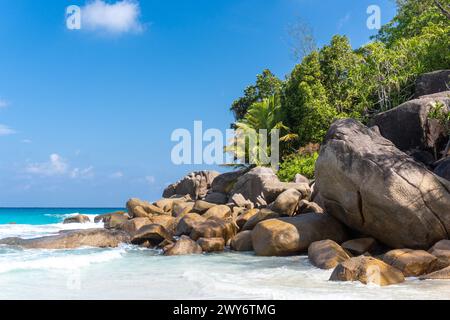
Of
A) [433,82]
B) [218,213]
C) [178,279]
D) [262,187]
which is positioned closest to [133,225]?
[218,213]

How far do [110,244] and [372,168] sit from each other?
8.02 metres

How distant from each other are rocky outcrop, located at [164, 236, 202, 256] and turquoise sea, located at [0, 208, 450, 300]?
14.4 inches

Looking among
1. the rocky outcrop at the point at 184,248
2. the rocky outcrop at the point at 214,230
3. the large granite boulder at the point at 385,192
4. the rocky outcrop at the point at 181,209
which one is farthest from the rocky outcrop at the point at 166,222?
the large granite boulder at the point at 385,192

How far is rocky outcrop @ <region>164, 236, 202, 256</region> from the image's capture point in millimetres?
11703

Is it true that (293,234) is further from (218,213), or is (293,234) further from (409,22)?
(409,22)

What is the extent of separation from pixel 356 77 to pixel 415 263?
15.3 m

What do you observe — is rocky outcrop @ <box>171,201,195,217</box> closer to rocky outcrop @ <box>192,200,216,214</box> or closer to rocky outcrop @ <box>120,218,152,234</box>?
rocky outcrop @ <box>192,200,216,214</box>

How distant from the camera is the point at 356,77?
21.9m

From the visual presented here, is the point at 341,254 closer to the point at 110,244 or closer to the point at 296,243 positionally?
the point at 296,243

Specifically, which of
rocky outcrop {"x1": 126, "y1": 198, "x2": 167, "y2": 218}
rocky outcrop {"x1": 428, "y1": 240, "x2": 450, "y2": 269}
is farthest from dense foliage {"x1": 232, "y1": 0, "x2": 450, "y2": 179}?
rocky outcrop {"x1": 428, "y1": 240, "x2": 450, "y2": 269}

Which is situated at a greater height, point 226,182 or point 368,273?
point 226,182

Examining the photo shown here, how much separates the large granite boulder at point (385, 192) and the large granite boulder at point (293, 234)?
0.68 meters

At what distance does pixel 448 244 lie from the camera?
346 inches
